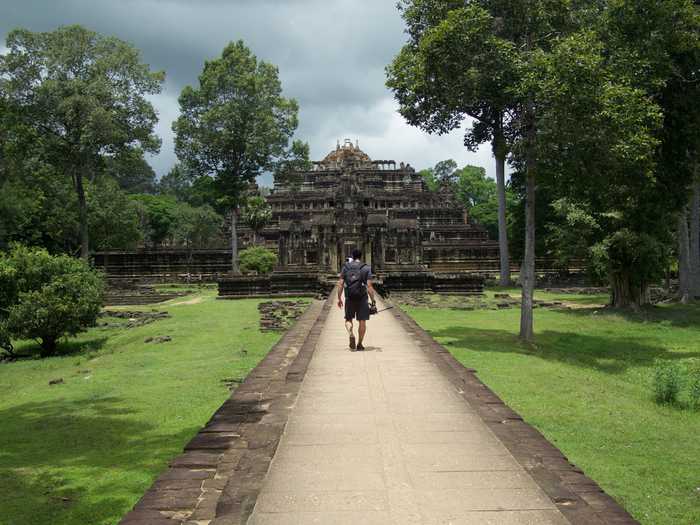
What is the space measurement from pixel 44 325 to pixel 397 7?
13.0 meters

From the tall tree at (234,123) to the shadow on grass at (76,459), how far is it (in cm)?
2990

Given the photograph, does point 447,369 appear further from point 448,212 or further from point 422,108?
point 448,212

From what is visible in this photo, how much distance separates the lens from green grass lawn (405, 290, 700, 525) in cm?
526

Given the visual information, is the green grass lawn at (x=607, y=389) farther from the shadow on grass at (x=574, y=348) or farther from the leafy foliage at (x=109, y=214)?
the leafy foliage at (x=109, y=214)

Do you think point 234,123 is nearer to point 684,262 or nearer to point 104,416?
point 684,262

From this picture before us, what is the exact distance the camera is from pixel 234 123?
3812cm

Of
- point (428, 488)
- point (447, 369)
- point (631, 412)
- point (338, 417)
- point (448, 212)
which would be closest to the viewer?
point (428, 488)

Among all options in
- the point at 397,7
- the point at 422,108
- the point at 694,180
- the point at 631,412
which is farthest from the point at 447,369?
the point at 694,180

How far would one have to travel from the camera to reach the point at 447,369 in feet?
28.1

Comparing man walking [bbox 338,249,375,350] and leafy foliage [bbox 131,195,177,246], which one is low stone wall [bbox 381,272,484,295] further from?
leafy foliage [bbox 131,195,177,246]

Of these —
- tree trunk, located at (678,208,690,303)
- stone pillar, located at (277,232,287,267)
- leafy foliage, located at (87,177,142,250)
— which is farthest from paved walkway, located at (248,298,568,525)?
leafy foliage, located at (87,177,142,250)

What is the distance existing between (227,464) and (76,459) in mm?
2606

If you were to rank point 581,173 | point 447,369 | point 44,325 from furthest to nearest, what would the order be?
1. point 44,325
2. point 581,173
3. point 447,369

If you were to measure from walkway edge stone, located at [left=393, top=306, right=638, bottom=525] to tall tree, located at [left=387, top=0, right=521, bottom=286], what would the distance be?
A: 840cm
